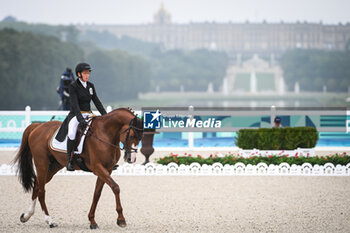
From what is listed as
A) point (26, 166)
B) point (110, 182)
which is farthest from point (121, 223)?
point (26, 166)

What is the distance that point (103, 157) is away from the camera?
8734 millimetres

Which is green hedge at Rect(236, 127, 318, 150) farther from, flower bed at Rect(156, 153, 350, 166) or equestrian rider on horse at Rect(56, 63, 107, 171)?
equestrian rider on horse at Rect(56, 63, 107, 171)

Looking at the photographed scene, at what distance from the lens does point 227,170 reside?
15.4m

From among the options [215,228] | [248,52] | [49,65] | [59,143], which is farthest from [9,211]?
[248,52]

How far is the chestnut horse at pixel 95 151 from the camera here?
8523 millimetres

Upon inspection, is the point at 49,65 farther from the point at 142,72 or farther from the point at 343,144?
the point at 343,144

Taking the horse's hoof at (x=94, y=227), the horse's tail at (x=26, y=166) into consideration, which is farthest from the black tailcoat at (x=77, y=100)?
the horse's hoof at (x=94, y=227)

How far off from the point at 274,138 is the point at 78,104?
8.41 meters

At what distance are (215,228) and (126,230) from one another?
4.37 ft

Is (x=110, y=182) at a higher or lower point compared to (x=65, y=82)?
lower

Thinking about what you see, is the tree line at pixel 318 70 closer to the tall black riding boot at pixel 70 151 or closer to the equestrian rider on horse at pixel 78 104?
the equestrian rider on horse at pixel 78 104

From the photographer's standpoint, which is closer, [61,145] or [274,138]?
[61,145]

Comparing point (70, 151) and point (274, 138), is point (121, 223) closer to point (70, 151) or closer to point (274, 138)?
point (70, 151)

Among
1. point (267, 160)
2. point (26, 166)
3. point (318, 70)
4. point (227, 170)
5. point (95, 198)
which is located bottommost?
point (318, 70)
